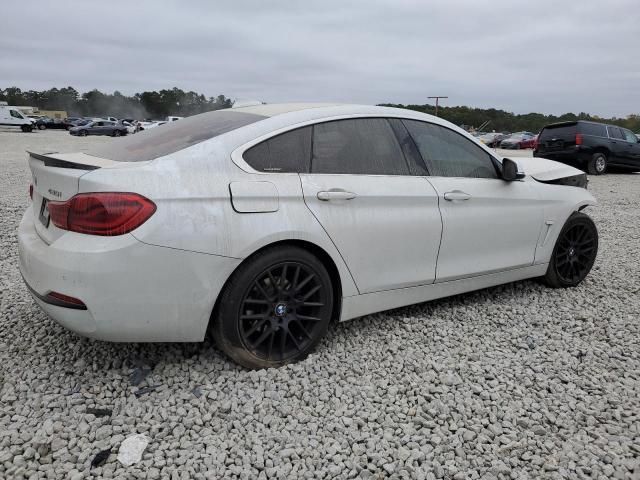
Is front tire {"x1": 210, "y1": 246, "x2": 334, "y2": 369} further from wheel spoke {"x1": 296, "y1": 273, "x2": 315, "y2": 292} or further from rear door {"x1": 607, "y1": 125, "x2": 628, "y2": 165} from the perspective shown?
rear door {"x1": 607, "y1": 125, "x2": 628, "y2": 165}

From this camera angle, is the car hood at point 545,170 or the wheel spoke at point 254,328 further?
the car hood at point 545,170

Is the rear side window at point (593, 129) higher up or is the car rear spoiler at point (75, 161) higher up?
the rear side window at point (593, 129)

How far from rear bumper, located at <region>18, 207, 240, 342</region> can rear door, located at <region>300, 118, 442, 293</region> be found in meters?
0.72

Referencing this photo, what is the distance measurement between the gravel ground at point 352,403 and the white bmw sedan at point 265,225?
0.30m

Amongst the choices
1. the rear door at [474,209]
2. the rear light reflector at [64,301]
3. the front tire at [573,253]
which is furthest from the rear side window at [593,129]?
the rear light reflector at [64,301]

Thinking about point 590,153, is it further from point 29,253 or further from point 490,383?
point 29,253

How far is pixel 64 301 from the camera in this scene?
2.47 metres

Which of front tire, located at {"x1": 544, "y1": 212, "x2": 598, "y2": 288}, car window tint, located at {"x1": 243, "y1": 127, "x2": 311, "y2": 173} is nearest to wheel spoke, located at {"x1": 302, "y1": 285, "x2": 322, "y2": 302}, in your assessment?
car window tint, located at {"x1": 243, "y1": 127, "x2": 311, "y2": 173}

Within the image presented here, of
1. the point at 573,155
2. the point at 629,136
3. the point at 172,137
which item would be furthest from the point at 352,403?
the point at 629,136

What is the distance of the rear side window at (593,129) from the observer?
50.8ft

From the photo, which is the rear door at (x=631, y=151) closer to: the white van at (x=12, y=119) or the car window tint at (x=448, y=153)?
the car window tint at (x=448, y=153)

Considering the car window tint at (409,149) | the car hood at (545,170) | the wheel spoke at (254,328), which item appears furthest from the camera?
the car hood at (545,170)

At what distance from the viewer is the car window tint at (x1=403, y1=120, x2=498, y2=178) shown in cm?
358

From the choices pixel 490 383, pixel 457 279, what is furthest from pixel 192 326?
pixel 457 279
